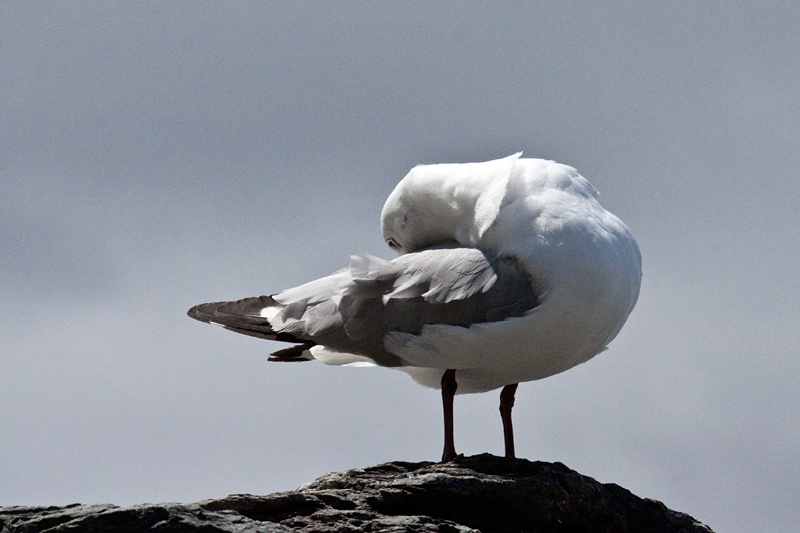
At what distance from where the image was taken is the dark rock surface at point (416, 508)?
6.04 m

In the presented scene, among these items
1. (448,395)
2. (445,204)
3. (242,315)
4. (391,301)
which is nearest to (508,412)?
(448,395)

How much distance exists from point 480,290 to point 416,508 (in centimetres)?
215

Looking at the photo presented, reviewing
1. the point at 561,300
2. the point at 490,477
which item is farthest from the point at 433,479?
the point at 561,300

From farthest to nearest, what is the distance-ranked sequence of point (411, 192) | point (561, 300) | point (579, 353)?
1. point (411, 192)
2. point (579, 353)
3. point (561, 300)

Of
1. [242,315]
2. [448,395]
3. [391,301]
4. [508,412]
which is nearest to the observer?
[391,301]

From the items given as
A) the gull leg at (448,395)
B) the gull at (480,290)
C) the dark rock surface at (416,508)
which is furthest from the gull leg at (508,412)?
the dark rock surface at (416,508)

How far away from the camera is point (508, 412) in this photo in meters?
10.1

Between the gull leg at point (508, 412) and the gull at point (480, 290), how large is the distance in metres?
0.01

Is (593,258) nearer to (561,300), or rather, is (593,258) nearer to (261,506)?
(561,300)

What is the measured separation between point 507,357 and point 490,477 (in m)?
1.38

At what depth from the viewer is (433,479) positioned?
745 centimetres

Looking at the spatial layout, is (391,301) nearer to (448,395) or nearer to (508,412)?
(448,395)

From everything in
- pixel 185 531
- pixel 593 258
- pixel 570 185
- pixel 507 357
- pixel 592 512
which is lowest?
pixel 185 531

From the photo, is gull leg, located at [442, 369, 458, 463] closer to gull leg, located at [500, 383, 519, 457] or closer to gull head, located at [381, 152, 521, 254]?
gull leg, located at [500, 383, 519, 457]
